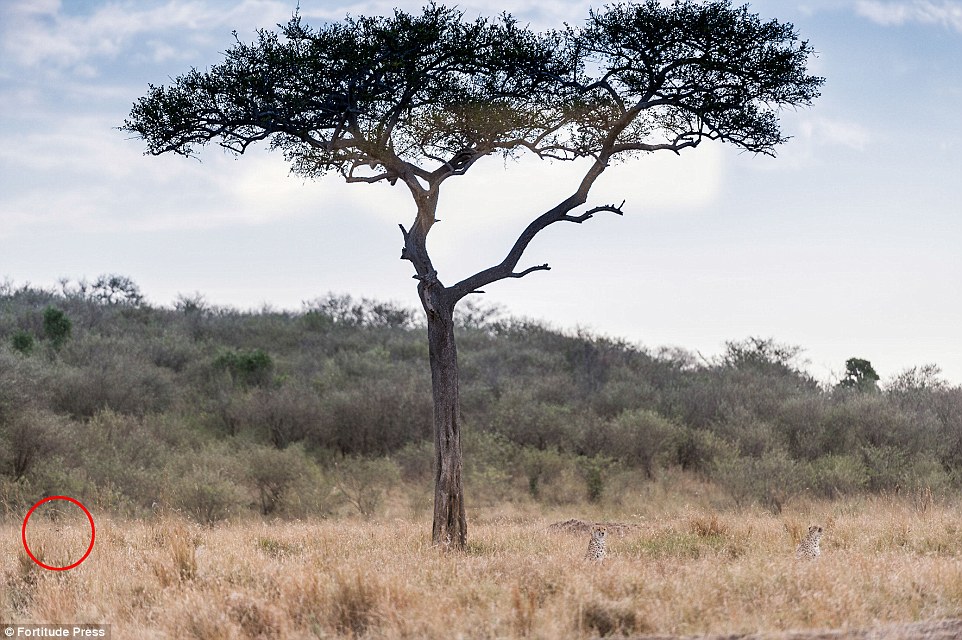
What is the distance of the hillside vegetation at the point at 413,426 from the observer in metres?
19.1

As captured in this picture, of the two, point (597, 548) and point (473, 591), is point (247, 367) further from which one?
point (473, 591)

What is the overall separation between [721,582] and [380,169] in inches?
322

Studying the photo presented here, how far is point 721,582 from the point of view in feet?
24.3

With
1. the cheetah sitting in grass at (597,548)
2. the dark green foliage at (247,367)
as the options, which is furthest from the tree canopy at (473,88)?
the dark green foliage at (247,367)

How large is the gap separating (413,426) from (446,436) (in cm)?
1245

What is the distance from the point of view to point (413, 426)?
77.7ft

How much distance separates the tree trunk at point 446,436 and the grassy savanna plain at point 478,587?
0.44 meters

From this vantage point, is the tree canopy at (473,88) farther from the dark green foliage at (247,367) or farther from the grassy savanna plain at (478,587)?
the dark green foliage at (247,367)

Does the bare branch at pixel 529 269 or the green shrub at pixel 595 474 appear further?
the green shrub at pixel 595 474

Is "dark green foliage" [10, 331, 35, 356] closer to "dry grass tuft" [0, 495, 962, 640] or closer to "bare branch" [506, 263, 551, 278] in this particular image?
"dry grass tuft" [0, 495, 962, 640]

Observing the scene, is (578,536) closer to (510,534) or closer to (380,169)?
(510,534)

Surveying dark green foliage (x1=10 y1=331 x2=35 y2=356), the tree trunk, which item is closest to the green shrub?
the tree trunk

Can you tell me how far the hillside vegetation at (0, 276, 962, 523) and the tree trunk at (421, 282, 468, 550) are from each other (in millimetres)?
7318

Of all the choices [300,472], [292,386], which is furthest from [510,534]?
[292,386]
